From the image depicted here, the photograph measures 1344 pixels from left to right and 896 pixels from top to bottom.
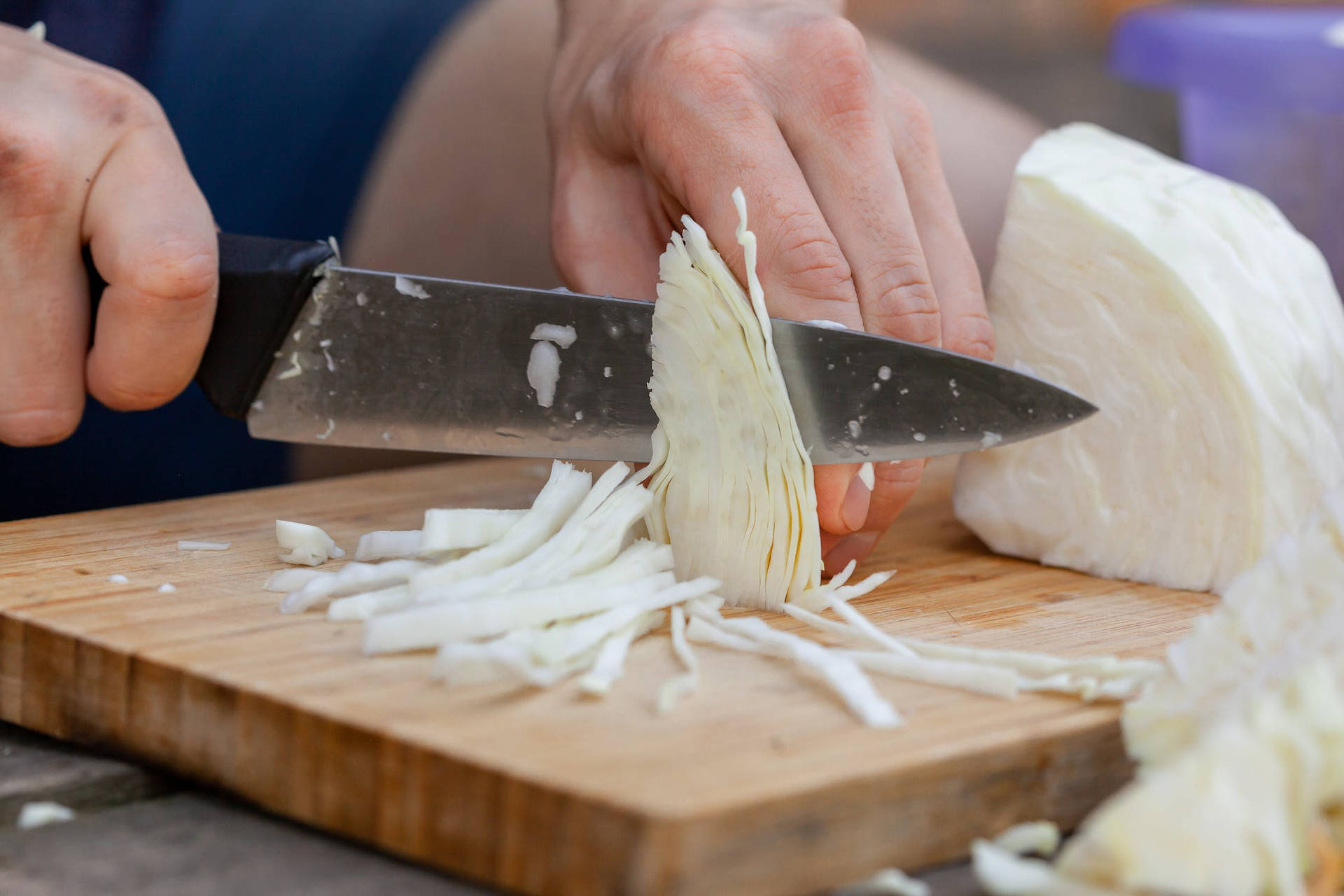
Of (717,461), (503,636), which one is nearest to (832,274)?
(717,461)

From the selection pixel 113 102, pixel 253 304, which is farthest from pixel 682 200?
pixel 113 102

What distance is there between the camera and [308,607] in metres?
1.47

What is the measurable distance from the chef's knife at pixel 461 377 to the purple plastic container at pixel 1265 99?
4.19 ft

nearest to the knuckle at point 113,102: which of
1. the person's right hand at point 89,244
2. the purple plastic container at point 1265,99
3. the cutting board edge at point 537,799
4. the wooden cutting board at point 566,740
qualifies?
the person's right hand at point 89,244

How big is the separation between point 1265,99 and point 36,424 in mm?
2223

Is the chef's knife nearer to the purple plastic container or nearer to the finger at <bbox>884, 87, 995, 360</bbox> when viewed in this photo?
the finger at <bbox>884, 87, 995, 360</bbox>

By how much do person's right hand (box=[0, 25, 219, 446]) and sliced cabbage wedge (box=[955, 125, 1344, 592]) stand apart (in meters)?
1.05

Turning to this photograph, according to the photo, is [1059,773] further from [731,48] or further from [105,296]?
[105,296]

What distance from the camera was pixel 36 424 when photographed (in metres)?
1.70

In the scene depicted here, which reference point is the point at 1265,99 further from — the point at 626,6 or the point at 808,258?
the point at 808,258

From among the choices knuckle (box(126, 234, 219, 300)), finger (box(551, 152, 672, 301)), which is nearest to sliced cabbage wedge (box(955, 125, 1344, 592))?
finger (box(551, 152, 672, 301))

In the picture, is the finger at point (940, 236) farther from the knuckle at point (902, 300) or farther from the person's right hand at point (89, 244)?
the person's right hand at point (89, 244)

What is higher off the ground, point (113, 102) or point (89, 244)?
point (113, 102)

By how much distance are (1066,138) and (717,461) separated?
839 mm
